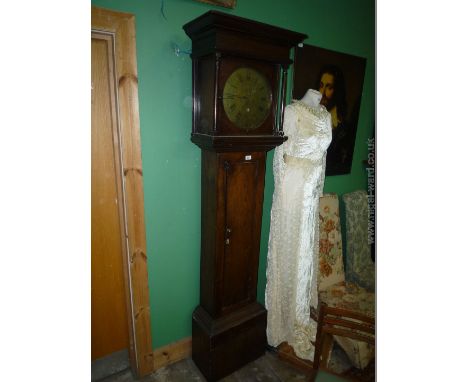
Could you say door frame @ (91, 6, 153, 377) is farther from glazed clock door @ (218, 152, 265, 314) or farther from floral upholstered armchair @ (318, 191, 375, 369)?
floral upholstered armchair @ (318, 191, 375, 369)

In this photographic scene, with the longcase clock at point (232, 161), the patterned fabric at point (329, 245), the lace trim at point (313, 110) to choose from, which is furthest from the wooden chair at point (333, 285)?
the lace trim at point (313, 110)

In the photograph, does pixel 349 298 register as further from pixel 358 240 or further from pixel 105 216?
pixel 105 216

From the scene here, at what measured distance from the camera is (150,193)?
1776mm

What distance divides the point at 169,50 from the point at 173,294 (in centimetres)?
152

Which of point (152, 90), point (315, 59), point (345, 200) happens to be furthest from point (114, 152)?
point (345, 200)

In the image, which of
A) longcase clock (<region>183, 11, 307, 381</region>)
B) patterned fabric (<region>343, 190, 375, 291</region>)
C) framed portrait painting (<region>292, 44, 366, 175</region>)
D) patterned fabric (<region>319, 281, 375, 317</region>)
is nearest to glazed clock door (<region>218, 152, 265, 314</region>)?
longcase clock (<region>183, 11, 307, 381</region>)

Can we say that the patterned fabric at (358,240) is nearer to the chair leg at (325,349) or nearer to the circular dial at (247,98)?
the chair leg at (325,349)

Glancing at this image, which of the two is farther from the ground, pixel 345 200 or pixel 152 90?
pixel 152 90

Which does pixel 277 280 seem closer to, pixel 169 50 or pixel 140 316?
pixel 140 316

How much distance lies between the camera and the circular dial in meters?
1.54

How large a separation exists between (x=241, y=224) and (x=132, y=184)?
2.26ft

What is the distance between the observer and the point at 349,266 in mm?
2820

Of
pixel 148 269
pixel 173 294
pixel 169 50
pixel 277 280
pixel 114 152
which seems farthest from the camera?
pixel 277 280

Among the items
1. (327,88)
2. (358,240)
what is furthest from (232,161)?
(358,240)
